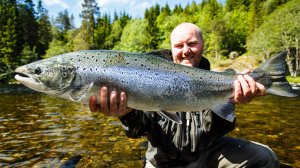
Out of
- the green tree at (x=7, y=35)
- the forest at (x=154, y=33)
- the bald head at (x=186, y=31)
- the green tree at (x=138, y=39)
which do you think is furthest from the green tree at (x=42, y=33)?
the bald head at (x=186, y=31)

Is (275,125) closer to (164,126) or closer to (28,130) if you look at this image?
(164,126)

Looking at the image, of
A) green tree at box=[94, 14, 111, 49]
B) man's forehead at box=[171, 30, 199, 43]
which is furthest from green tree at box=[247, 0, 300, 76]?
green tree at box=[94, 14, 111, 49]

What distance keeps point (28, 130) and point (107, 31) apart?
9511cm

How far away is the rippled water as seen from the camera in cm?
634

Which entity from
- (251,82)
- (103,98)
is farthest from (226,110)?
(103,98)

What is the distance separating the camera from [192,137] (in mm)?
4227

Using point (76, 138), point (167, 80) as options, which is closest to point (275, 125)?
point (76, 138)

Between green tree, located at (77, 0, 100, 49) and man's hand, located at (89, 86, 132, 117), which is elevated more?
green tree, located at (77, 0, 100, 49)

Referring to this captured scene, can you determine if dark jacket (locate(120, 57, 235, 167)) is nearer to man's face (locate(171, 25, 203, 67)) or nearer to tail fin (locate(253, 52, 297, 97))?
tail fin (locate(253, 52, 297, 97))

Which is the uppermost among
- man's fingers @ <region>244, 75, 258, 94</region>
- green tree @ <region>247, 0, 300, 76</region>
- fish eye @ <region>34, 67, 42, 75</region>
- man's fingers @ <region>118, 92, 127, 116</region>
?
green tree @ <region>247, 0, 300, 76</region>

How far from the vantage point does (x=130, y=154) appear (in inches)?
262

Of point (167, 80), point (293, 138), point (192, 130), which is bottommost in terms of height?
point (293, 138)

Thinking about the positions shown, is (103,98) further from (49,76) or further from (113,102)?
(49,76)

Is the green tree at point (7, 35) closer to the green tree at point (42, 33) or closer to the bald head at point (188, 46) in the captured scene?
the green tree at point (42, 33)
